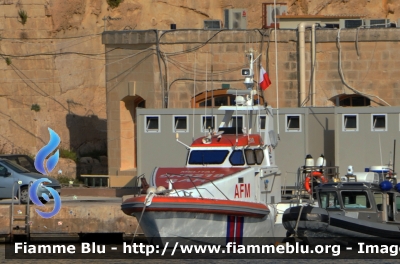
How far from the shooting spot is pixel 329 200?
21.5 meters

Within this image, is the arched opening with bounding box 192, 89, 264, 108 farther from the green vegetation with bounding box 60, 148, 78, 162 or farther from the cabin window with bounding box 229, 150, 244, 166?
the cabin window with bounding box 229, 150, 244, 166

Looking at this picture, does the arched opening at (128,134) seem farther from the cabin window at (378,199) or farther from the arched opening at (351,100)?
the cabin window at (378,199)

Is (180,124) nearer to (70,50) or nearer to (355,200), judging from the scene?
(355,200)

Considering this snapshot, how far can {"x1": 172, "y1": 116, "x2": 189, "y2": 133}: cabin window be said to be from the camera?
28.7 m

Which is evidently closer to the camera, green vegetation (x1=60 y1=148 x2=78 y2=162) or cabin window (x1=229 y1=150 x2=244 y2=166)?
cabin window (x1=229 y1=150 x2=244 y2=166)

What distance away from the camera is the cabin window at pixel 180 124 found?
2869 cm

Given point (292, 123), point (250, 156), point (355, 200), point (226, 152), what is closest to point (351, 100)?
point (292, 123)

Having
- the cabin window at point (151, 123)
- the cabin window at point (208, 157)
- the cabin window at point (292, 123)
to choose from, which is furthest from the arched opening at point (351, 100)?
→ the cabin window at point (208, 157)

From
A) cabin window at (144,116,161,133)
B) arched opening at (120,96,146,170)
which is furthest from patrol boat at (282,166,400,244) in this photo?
arched opening at (120,96,146,170)

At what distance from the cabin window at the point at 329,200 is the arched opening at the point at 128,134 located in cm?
1137

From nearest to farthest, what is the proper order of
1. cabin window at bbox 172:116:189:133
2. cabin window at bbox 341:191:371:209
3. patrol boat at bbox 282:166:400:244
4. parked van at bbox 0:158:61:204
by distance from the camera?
patrol boat at bbox 282:166:400:244
cabin window at bbox 341:191:371:209
parked van at bbox 0:158:61:204
cabin window at bbox 172:116:189:133

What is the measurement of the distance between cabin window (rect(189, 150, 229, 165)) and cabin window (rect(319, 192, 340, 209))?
2.32 metres

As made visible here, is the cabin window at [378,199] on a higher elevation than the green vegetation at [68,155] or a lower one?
lower

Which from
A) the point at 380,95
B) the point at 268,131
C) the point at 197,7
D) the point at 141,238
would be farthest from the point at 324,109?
the point at 197,7
